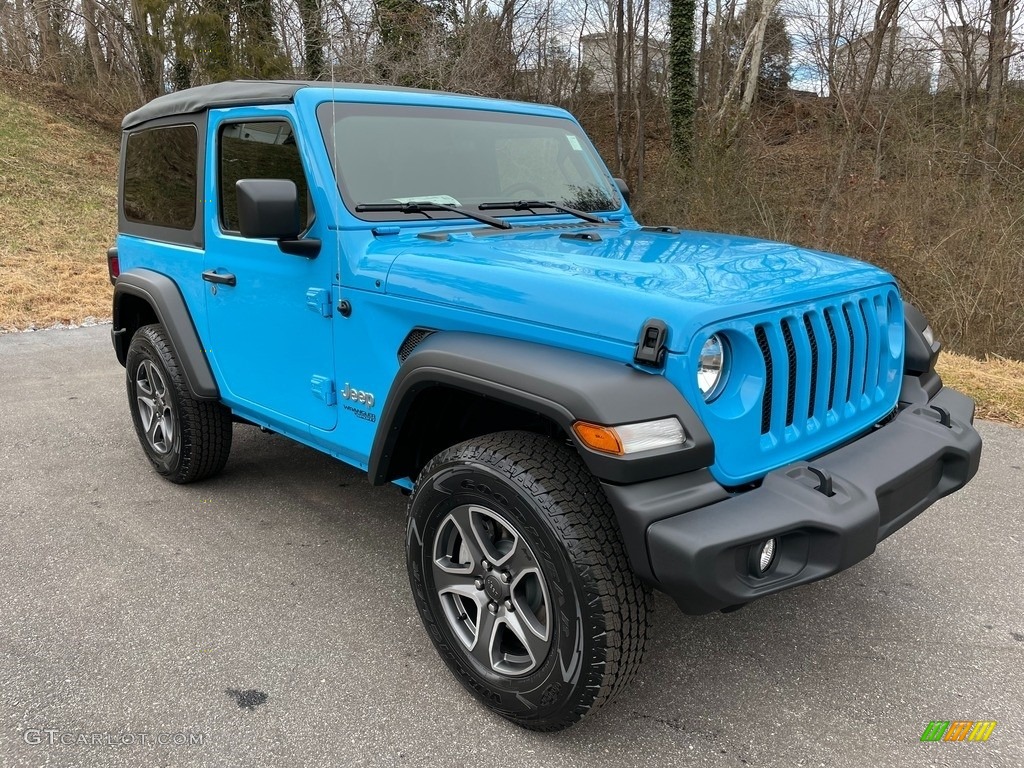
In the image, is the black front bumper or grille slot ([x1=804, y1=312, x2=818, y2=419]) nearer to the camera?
the black front bumper

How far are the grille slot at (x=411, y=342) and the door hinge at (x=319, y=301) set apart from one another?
0.43 m

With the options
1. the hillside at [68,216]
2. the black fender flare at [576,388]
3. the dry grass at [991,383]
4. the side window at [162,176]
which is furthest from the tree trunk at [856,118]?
the black fender flare at [576,388]

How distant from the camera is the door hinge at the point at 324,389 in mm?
3037

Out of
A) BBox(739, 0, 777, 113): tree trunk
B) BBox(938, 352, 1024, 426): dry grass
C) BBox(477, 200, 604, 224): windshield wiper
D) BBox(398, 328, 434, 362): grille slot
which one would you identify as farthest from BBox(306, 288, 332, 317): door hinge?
BBox(739, 0, 777, 113): tree trunk

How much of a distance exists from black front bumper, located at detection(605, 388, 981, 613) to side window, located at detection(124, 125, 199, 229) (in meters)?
2.81

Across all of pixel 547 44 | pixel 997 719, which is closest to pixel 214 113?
pixel 997 719

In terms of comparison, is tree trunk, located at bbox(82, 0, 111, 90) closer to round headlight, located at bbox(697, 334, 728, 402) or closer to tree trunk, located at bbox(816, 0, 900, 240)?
tree trunk, located at bbox(816, 0, 900, 240)

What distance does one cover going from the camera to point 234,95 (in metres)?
3.43

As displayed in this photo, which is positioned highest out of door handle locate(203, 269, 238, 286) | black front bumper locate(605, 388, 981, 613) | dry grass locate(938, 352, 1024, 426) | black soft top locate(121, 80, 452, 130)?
black soft top locate(121, 80, 452, 130)

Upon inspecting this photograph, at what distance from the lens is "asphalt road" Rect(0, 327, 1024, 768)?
231 centimetres

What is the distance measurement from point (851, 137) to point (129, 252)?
32.9 ft

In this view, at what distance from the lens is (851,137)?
11070mm

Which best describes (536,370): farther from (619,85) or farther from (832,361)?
(619,85)

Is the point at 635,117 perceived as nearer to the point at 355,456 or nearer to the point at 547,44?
the point at 547,44
